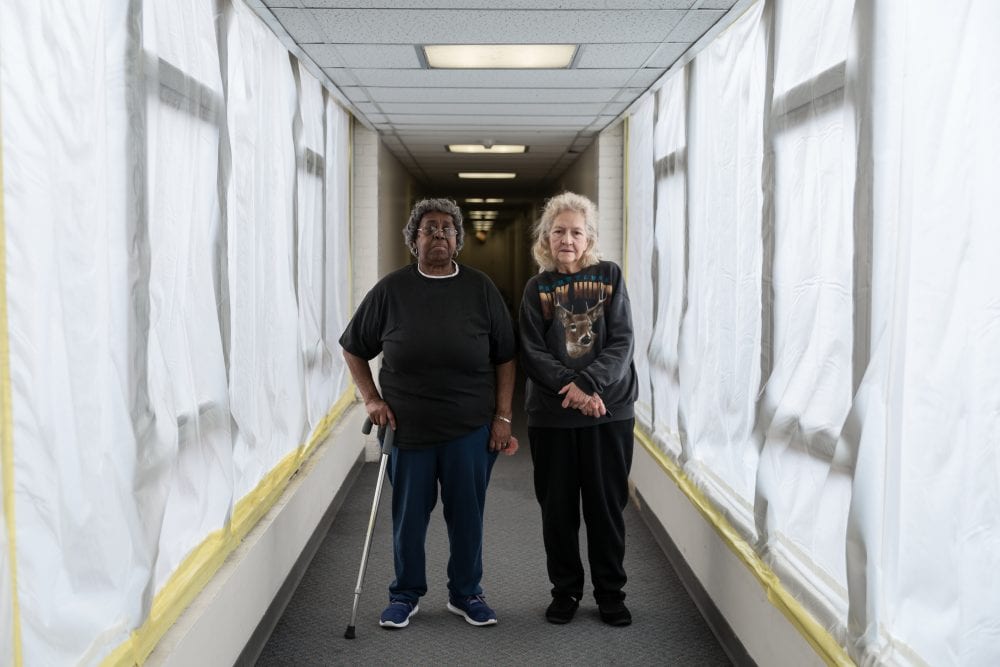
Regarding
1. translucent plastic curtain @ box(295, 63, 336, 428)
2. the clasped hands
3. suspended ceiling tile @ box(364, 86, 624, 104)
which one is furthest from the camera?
suspended ceiling tile @ box(364, 86, 624, 104)

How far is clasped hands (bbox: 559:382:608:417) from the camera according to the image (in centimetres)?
304

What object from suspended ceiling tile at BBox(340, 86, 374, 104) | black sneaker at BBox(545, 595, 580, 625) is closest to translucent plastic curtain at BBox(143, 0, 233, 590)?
black sneaker at BBox(545, 595, 580, 625)

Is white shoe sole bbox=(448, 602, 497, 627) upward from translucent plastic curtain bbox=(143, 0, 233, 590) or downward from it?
downward

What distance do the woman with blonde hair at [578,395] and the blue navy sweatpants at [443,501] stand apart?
0.25 meters

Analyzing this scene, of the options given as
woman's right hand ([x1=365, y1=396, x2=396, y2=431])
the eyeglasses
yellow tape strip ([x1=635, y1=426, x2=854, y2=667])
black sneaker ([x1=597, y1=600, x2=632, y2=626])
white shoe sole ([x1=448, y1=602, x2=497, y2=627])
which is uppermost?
the eyeglasses

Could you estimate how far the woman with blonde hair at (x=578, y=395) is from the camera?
311 cm

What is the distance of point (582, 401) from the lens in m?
3.04

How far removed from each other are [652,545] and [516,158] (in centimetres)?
444

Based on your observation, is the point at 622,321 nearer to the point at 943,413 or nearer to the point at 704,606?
the point at 704,606

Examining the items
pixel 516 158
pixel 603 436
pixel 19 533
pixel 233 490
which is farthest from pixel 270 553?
pixel 516 158

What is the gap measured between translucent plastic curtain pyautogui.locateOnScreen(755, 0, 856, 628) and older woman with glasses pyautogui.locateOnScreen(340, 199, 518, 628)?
986 mm

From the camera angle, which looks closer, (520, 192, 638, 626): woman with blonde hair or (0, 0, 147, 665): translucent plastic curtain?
(0, 0, 147, 665): translucent plastic curtain

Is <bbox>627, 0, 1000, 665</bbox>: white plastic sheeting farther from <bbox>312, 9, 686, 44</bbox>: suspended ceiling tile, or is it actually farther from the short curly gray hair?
the short curly gray hair

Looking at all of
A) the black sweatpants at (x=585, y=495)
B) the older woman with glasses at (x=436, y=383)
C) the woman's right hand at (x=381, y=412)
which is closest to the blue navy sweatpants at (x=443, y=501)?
the older woman with glasses at (x=436, y=383)
